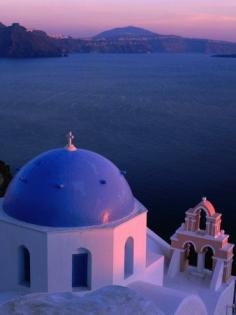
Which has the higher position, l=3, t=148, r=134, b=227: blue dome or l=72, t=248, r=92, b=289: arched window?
→ l=3, t=148, r=134, b=227: blue dome

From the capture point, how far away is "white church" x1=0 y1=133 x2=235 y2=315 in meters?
9.24

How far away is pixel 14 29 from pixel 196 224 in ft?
508

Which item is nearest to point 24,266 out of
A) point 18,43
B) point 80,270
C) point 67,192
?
point 80,270

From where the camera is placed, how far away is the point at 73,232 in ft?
30.1

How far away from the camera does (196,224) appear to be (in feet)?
44.6

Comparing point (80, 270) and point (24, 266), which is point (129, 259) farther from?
point (24, 266)

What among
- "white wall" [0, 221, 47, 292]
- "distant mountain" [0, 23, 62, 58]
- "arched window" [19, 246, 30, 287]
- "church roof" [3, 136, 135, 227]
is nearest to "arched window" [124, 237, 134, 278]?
"church roof" [3, 136, 135, 227]

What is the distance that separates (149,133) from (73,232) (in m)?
36.1

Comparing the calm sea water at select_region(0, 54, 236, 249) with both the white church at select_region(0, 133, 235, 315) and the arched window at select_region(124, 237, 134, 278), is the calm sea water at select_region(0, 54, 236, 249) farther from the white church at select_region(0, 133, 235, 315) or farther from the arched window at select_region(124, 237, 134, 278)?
the white church at select_region(0, 133, 235, 315)

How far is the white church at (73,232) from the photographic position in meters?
9.24

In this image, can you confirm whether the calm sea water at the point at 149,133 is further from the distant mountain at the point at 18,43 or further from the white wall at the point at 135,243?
the distant mountain at the point at 18,43

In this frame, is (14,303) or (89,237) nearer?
(14,303)

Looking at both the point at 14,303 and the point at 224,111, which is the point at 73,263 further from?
the point at 224,111

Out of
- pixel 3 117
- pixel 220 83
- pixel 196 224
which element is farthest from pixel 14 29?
pixel 196 224
